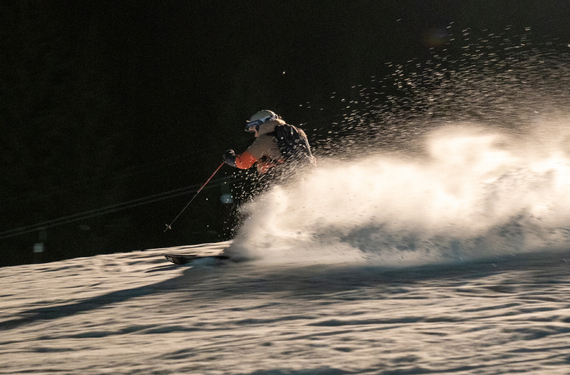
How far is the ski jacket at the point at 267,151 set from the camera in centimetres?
842

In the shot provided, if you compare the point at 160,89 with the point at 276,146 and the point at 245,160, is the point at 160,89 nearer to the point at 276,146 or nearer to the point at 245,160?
the point at 245,160

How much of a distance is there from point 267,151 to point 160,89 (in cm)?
3610

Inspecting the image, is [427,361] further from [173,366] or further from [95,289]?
[95,289]

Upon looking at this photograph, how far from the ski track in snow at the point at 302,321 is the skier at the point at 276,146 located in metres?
2.03

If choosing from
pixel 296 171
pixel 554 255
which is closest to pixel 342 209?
pixel 296 171

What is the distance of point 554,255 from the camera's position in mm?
6047

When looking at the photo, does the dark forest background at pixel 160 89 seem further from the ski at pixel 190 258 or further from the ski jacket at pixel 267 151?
the ski at pixel 190 258

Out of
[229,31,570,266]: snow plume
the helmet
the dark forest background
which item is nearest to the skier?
the helmet

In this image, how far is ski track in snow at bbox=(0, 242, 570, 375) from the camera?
3.44m

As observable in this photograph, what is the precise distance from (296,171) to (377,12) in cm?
4430

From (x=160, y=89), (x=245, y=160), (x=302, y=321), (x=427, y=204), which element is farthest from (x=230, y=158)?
(x=160, y=89)

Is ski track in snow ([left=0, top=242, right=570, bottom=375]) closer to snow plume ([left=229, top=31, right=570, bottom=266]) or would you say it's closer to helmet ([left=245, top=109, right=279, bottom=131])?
snow plume ([left=229, top=31, right=570, bottom=266])

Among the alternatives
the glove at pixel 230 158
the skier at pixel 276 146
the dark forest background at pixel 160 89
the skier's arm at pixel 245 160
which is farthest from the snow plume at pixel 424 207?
the dark forest background at pixel 160 89

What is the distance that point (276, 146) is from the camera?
8430mm
